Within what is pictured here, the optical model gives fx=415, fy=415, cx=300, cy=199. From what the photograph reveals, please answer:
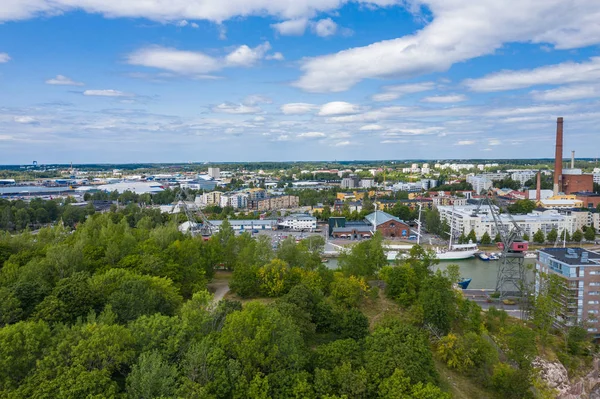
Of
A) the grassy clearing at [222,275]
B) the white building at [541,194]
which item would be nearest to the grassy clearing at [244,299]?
the grassy clearing at [222,275]

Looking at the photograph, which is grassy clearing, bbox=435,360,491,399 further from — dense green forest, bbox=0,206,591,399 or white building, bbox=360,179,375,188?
white building, bbox=360,179,375,188

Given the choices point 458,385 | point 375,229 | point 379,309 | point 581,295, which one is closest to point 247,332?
point 458,385

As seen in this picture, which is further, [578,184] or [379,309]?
[578,184]

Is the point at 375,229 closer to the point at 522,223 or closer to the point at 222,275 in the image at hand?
the point at 522,223

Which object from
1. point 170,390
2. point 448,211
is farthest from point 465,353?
point 448,211

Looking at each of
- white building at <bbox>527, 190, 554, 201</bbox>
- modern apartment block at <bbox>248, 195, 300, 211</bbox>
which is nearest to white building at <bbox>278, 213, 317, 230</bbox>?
modern apartment block at <bbox>248, 195, 300, 211</bbox>

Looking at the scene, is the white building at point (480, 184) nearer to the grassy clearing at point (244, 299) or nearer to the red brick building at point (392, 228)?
the red brick building at point (392, 228)
